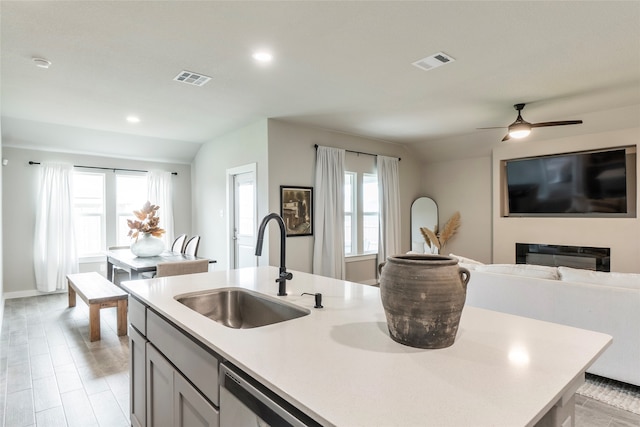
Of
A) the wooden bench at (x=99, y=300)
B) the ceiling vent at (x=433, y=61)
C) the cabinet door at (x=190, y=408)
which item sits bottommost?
the wooden bench at (x=99, y=300)

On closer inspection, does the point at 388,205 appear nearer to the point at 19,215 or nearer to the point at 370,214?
the point at 370,214

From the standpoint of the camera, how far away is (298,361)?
103 cm

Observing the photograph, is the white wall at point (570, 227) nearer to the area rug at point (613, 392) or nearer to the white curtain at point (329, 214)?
the white curtain at point (329, 214)

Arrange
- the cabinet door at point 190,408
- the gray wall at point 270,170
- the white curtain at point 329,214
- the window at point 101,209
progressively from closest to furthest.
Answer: the cabinet door at point 190,408
the gray wall at point 270,170
the white curtain at point 329,214
the window at point 101,209

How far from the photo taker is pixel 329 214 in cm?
539

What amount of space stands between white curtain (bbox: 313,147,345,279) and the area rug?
3.32 m

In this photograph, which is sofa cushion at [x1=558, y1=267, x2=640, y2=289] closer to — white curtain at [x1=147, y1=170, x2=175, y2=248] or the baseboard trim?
white curtain at [x1=147, y1=170, x2=175, y2=248]

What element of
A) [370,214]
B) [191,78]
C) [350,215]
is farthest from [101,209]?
[370,214]

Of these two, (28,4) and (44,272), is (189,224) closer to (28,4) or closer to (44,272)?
(44,272)

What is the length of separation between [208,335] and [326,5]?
6.76 feet

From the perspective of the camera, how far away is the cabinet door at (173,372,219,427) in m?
1.21

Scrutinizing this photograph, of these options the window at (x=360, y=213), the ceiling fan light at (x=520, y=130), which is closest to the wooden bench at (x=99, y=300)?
the window at (x=360, y=213)

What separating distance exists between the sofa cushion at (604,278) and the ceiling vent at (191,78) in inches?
143

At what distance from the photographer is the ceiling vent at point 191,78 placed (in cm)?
332
